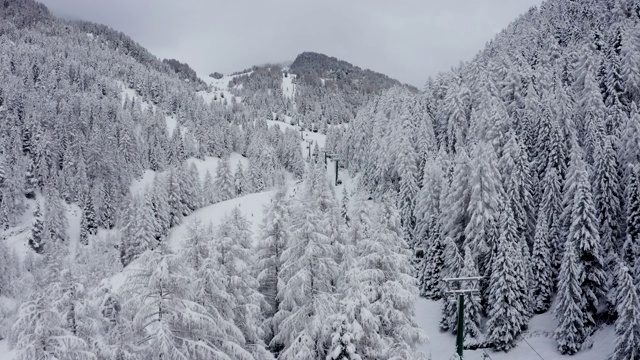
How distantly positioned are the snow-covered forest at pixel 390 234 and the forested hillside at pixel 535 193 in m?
0.21

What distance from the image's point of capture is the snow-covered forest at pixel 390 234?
13.5 meters

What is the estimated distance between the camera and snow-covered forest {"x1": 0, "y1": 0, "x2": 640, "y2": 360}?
13469 mm

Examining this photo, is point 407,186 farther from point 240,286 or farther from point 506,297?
point 240,286

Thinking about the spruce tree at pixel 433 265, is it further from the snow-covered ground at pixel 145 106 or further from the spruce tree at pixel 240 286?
the snow-covered ground at pixel 145 106

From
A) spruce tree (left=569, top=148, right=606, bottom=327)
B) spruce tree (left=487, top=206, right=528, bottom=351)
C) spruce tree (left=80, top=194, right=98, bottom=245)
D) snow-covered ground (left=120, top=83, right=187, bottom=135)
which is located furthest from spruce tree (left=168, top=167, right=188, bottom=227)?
snow-covered ground (left=120, top=83, right=187, bottom=135)

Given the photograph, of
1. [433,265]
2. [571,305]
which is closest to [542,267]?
[571,305]

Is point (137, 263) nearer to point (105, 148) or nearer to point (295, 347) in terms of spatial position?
point (295, 347)

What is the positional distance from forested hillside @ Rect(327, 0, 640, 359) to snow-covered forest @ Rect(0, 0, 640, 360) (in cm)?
21

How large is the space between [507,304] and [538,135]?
2194cm

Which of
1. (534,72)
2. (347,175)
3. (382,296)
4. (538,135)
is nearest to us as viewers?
(382,296)

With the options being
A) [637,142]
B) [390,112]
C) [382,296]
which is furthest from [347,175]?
[382,296]

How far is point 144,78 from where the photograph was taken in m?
192

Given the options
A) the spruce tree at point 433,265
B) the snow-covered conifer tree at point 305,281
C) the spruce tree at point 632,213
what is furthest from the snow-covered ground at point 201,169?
the snow-covered conifer tree at point 305,281

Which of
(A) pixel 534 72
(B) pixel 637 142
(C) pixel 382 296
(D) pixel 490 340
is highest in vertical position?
(A) pixel 534 72
